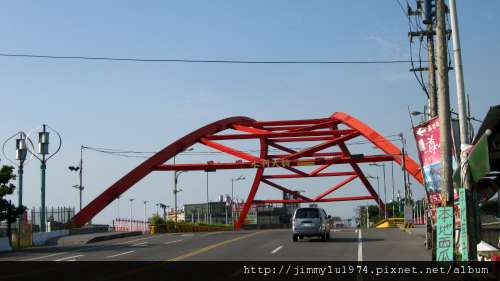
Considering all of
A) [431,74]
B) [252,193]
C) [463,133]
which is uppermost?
[431,74]

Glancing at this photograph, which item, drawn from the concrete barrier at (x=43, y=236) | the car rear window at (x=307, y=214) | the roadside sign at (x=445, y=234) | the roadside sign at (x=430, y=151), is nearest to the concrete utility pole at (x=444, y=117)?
the roadside sign at (x=445, y=234)

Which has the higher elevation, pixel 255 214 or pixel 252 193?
pixel 252 193

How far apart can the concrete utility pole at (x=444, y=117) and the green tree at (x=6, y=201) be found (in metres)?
24.8

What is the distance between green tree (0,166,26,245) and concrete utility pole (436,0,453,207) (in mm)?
24782

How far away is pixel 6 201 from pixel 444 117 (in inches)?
1012

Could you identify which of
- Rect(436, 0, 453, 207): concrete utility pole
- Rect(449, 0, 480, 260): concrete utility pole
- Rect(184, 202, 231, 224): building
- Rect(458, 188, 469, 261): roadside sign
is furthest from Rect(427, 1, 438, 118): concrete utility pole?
Rect(184, 202, 231, 224): building

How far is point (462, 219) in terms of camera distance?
551 inches

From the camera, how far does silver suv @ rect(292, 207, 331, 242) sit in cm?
2961

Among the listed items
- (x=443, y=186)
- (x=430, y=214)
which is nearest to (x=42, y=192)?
(x=430, y=214)

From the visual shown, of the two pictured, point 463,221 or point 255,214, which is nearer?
point 463,221

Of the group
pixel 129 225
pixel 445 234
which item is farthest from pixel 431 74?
pixel 129 225

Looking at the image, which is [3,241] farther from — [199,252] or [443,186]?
[443,186]

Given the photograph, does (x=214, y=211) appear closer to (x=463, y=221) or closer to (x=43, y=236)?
(x=43, y=236)

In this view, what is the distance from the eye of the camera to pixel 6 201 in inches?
1328
